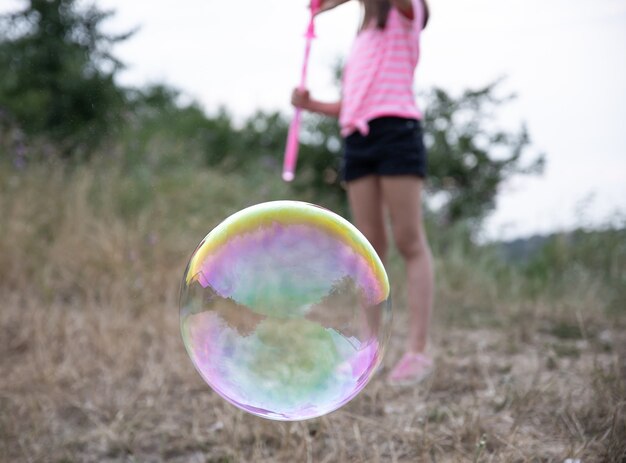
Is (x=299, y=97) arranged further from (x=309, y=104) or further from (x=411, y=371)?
(x=411, y=371)

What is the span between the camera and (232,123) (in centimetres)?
938

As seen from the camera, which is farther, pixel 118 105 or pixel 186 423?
pixel 118 105

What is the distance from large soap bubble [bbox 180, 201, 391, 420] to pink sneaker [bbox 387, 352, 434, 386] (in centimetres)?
79

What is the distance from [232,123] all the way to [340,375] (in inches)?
327

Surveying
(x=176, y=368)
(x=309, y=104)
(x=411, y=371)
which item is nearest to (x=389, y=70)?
(x=309, y=104)

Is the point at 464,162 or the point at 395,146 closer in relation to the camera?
the point at 395,146

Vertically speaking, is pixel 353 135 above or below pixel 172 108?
below

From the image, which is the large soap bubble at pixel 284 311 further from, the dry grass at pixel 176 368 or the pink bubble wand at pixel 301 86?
the pink bubble wand at pixel 301 86

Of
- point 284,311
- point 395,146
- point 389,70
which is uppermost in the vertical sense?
point 389,70

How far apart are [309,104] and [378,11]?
41 centimetres

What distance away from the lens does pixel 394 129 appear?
217 cm

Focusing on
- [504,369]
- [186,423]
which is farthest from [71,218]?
[504,369]

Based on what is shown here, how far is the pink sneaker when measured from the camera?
7.36 ft

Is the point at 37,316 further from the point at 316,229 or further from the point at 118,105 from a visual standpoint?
the point at 118,105
